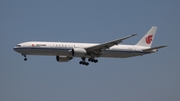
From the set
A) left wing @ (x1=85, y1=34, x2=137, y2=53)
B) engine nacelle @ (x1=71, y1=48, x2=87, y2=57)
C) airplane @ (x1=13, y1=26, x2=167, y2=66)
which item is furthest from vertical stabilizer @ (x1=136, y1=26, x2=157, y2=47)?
engine nacelle @ (x1=71, y1=48, x2=87, y2=57)

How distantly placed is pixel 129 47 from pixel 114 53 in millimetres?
3070

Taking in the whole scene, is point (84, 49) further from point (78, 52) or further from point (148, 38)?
point (148, 38)

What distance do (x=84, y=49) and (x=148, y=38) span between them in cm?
1340

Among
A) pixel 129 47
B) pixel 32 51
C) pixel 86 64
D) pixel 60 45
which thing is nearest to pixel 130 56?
pixel 129 47

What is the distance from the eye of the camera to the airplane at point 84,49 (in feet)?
202

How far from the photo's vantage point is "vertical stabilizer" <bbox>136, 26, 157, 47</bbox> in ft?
229

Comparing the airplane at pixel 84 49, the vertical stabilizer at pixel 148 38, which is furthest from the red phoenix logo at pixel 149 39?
the airplane at pixel 84 49

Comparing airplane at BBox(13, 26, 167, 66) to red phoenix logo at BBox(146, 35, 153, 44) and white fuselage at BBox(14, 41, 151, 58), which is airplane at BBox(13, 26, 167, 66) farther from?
red phoenix logo at BBox(146, 35, 153, 44)

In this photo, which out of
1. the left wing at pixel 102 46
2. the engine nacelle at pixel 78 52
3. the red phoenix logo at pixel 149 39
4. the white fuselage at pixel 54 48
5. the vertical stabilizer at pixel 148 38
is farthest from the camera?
the red phoenix logo at pixel 149 39

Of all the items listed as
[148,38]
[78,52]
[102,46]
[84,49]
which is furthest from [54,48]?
[148,38]

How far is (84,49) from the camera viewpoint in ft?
209

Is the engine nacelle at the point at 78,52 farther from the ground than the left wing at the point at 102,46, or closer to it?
closer to it

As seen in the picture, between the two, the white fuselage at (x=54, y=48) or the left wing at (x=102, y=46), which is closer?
the left wing at (x=102, y=46)

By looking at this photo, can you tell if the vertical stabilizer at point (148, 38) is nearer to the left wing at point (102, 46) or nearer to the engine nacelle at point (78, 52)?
the left wing at point (102, 46)
